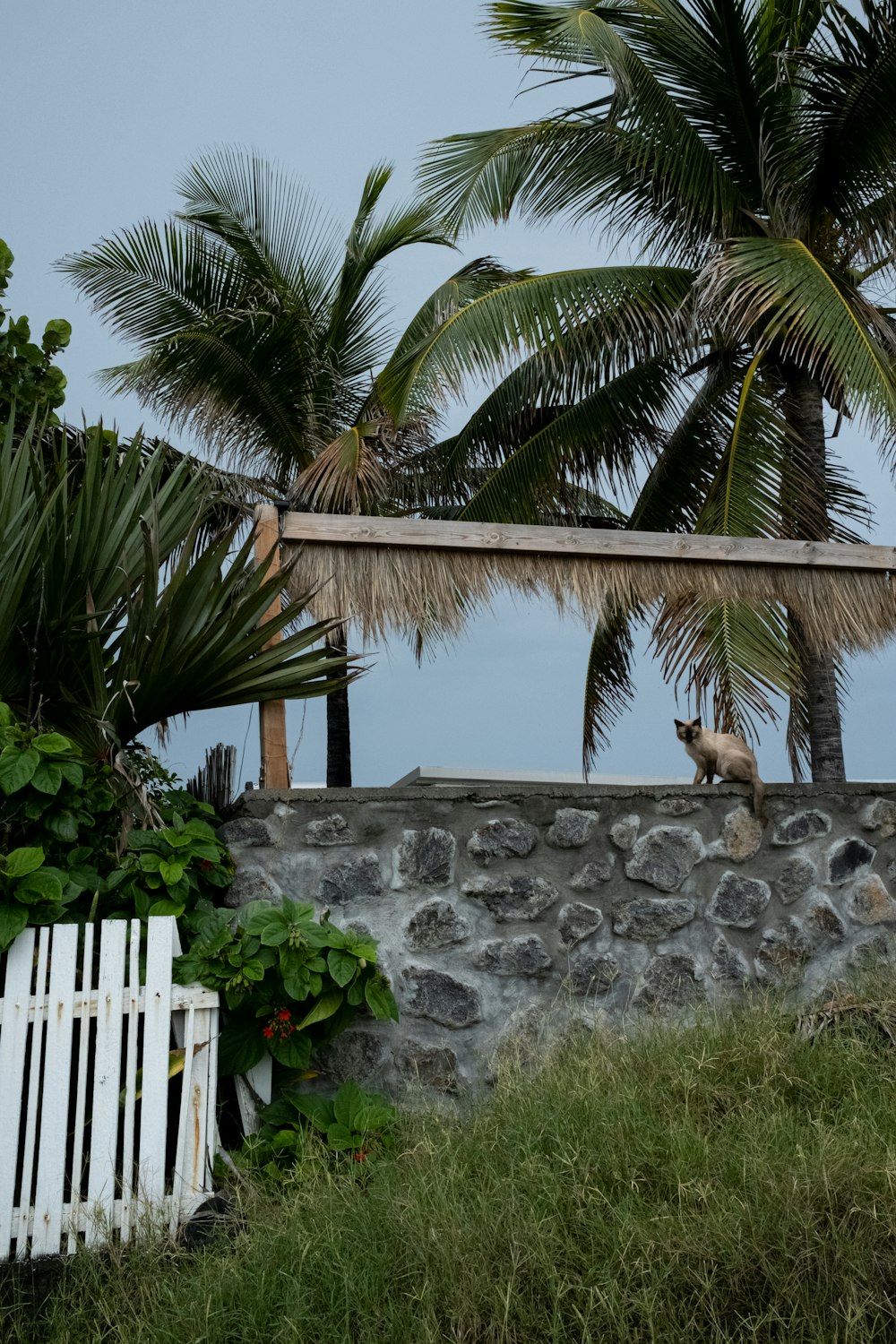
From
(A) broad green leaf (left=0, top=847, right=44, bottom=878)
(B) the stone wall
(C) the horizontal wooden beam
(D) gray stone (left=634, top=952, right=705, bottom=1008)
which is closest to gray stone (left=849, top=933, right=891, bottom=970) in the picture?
(B) the stone wall

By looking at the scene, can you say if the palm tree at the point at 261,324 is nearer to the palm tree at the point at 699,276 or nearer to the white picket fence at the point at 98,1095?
the palm tree at the point at 699,276

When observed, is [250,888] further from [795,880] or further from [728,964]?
[795,880]

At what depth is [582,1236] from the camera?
335 cm

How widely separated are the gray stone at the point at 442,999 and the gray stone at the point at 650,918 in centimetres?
80

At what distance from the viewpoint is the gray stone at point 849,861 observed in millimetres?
5906

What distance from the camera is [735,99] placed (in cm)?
1084

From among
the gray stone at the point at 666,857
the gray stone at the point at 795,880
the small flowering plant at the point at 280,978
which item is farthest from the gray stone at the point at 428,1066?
the gray stone at the point at 795,880

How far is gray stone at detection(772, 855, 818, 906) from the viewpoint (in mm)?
5805

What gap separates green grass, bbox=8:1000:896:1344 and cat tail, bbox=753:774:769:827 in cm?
167

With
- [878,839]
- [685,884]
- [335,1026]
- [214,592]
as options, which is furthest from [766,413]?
[335,1026]

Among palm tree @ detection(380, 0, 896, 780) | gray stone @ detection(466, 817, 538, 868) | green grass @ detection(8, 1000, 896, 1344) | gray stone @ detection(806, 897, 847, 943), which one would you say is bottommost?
green grass @ detection(8, 1000, 896, 1344)

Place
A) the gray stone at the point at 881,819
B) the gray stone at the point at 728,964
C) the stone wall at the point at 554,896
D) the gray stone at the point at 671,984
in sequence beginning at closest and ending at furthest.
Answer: the stone wall at the point at 554,896, the gray stone at the point at 671,984, the gray stone at the point at 728,964, the gray stone at the point at 881,819

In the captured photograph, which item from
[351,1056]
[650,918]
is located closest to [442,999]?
[351,1056]

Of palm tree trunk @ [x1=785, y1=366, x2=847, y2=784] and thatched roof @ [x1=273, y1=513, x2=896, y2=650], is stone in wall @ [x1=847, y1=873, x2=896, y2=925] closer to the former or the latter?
thatched roof @ [x1=273, y1=513, x2=896, y2=650]
